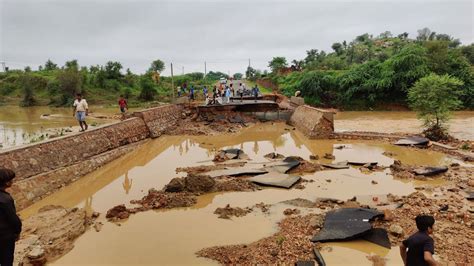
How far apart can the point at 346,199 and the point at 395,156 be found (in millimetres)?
5909

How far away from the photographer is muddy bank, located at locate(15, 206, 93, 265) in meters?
5.70

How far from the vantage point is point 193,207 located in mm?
8344

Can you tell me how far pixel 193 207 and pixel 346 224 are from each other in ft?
12.0

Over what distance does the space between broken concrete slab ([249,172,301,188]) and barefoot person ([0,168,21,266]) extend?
6.78 meters

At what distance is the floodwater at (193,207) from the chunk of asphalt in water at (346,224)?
0.19 meters

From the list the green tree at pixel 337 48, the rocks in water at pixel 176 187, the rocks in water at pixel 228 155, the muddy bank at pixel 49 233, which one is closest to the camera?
the muddy bank at pixel 49 233

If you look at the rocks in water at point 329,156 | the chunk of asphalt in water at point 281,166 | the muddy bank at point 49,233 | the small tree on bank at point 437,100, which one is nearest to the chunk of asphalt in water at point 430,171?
the rocks in water at point 329,156

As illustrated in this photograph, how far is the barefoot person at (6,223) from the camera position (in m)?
3.68

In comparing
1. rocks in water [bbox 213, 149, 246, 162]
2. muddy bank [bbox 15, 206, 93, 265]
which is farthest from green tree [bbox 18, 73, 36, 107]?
muddy bank [bbox 15, 206, 93, 265]

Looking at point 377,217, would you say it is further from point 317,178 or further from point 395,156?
point 395,156

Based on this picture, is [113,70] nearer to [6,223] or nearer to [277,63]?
[277,63]

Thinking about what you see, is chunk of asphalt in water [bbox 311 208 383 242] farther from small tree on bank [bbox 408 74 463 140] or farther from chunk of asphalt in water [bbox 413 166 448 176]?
small tree on bank [bbox 408 74 463 140]

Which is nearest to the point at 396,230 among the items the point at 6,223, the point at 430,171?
the point at 430,171

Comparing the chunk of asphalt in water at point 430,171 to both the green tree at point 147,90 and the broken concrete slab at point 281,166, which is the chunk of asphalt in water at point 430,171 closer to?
the broken concrete slab at point 281,166
